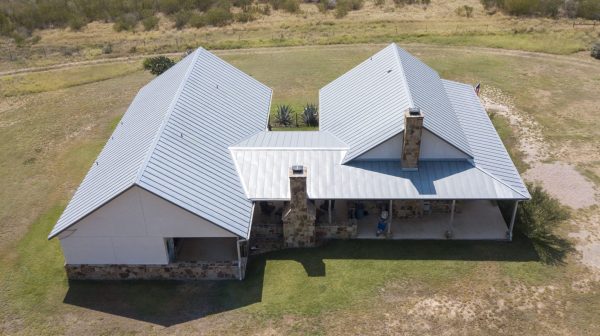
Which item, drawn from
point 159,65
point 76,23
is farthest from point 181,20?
point 159,65

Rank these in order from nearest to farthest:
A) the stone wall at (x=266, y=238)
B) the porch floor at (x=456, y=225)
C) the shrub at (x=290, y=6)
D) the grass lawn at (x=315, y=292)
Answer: the grass lawn at (x=315, y=292) < the stone wall at (x=266, y=238) < the porch floor at (x=456, y=225) < the shrub at (x=290, y=6)

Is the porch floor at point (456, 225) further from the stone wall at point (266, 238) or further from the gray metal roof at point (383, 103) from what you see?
the stone wall at point (266, 238)

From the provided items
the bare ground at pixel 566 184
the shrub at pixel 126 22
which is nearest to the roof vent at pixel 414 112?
the bare ground at pixel 566 184

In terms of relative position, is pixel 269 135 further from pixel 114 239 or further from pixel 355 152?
pixel 114 239

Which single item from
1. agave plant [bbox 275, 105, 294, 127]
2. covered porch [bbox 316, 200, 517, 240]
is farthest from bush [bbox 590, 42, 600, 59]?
agave plant [bbox 275, 105, 294, 127]

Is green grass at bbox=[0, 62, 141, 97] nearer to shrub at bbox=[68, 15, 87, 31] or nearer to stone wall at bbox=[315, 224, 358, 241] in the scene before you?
shrub at bbox=[68, 15, 87, 31]

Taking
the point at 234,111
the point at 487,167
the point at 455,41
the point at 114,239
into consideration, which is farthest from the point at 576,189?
the point at 455,41
